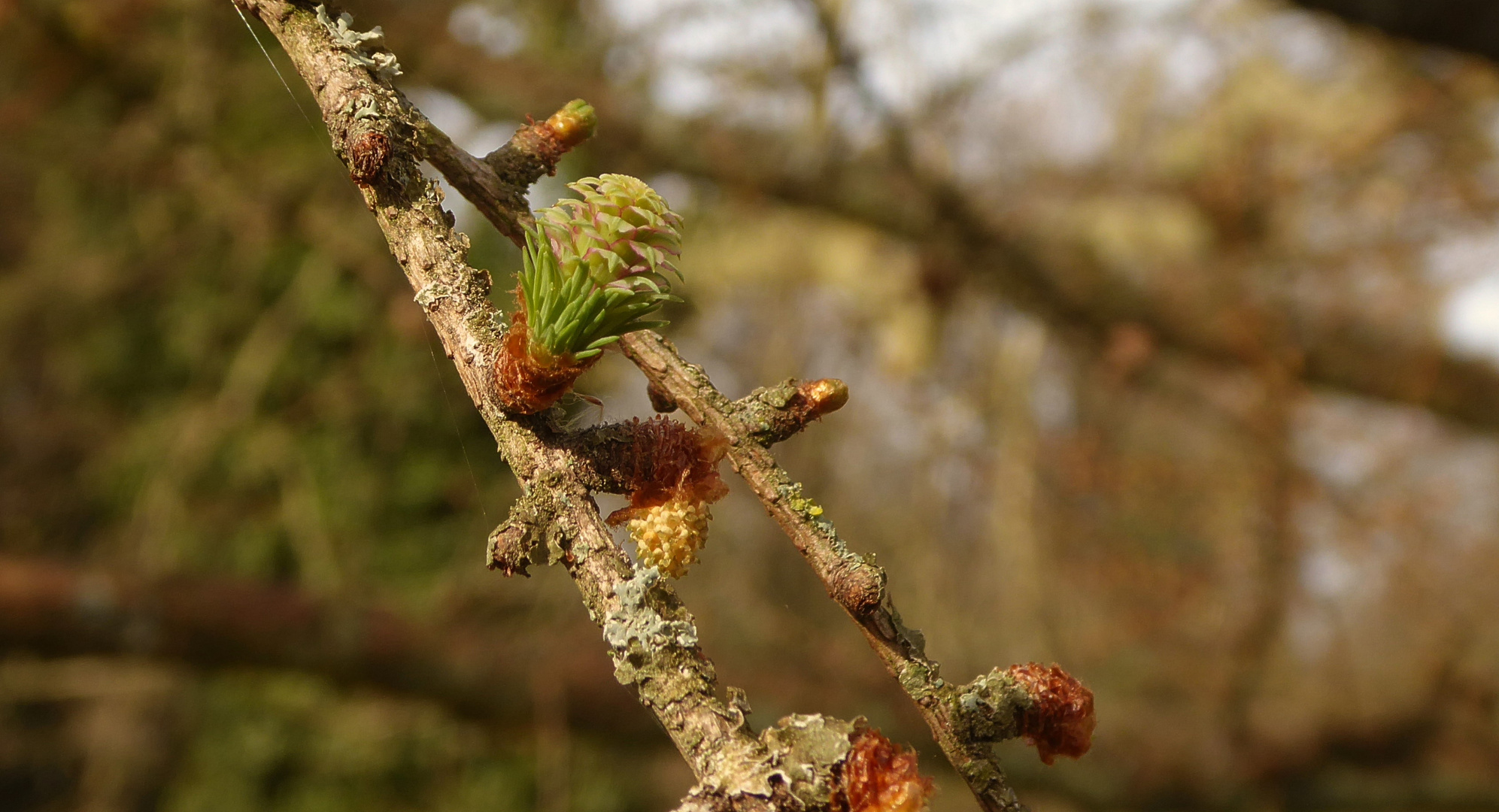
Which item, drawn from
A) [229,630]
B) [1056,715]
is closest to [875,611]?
[1056,715]

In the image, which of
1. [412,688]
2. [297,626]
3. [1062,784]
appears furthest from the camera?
[1062,784]

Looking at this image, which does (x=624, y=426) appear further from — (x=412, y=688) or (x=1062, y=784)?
A: (x=1062, y=784)

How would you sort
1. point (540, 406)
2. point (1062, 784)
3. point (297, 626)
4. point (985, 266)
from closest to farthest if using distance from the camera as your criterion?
1. point (540, 406)
2. point (297, 626)
3. point (1062, 784)
4. point (985, 266)

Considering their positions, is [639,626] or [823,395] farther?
[823,395]

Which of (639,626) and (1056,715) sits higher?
(639,626)

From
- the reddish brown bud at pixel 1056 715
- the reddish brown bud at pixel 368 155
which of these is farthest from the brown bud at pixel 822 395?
the reddish brown bud at pixel 368 155

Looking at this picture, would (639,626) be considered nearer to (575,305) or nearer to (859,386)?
(575,305)

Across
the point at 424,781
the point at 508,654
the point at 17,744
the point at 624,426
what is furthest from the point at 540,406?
the point at 17,744
